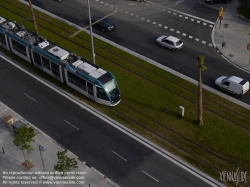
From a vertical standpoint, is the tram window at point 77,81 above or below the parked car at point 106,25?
above

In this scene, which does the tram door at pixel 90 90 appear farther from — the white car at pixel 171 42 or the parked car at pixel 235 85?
the white car at pixel 171 42

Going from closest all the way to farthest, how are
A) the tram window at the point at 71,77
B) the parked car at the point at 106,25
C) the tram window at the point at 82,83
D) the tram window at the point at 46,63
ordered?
1. the tram window at the point at 82,83
2. the tram window at the point at 71,77
3. the tram window at the point at 46,63
4. the parked car at the point at 106,25

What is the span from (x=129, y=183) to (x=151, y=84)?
49.7ft

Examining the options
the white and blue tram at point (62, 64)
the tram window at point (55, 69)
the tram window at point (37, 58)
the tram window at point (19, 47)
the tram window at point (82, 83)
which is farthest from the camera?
the tram window at point (19, 47)

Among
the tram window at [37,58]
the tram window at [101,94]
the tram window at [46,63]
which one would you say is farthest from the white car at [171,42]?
the tram window at [37,58]

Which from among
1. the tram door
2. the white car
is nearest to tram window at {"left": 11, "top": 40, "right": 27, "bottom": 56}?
the tram door

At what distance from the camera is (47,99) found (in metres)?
44.2

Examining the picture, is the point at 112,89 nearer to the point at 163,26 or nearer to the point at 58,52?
the point at 58,52

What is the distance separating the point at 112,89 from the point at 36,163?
11.3 m

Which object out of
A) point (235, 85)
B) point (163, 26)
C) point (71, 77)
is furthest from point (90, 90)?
point (163, 26)

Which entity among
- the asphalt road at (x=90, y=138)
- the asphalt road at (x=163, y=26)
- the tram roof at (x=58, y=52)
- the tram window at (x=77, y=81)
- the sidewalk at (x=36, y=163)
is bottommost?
the sidewalk at (x=36, y=163)

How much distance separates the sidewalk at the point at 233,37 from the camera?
2019 inches

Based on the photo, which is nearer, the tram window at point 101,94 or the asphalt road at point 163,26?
the tram window at point 101,94

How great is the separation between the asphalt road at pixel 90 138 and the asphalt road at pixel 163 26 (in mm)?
14061
